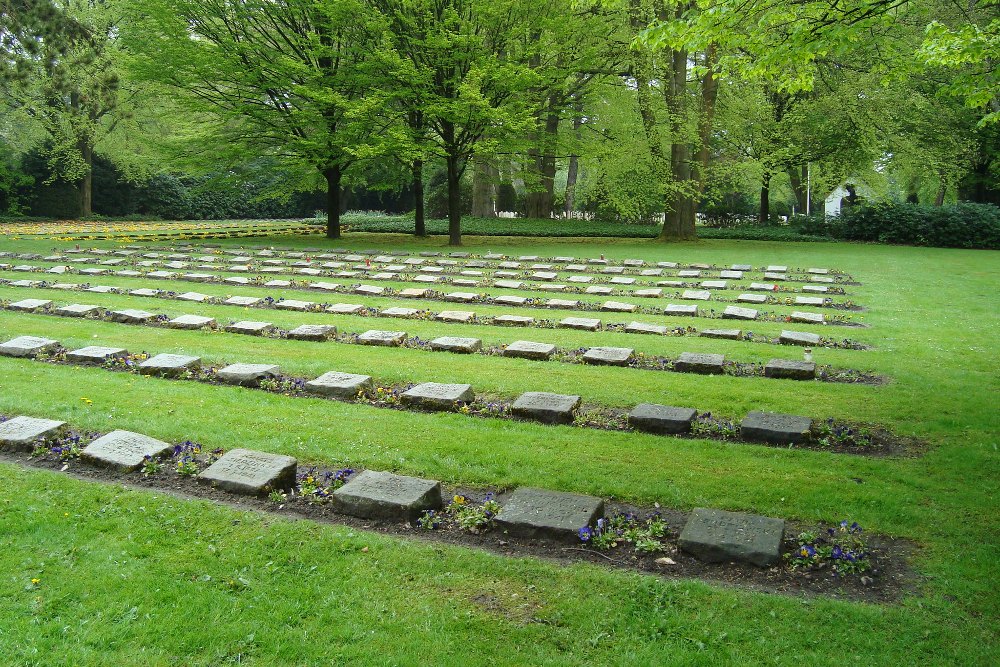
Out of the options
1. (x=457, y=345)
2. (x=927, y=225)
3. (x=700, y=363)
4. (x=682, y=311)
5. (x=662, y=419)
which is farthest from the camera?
(x=927, y=225)

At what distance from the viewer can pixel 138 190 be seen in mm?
34625

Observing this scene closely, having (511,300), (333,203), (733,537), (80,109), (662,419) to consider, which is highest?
(80,109)

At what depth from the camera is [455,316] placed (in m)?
10.7

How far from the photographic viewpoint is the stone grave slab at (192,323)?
979cm

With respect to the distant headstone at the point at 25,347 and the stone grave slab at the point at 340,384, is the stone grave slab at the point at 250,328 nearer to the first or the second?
the distant headstone at the point at 25,347

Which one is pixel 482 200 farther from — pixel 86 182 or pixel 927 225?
pixel 927 225

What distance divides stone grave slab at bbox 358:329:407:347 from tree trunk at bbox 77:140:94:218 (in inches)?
1004

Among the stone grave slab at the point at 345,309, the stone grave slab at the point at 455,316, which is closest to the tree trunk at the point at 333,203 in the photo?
the stone grave slab at the point at 345,309

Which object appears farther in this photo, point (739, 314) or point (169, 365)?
point (739, 314)

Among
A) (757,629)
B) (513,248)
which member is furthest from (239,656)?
(513,248)

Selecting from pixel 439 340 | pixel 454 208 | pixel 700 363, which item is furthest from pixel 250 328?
pixel 454 208

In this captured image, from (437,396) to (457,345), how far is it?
2.15 metres

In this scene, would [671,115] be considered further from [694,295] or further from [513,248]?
[694,295]

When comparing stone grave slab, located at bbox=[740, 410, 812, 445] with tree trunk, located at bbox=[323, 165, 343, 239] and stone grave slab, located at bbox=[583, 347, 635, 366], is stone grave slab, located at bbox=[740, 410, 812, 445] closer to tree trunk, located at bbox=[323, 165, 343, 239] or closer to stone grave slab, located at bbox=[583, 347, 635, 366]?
stone grave slab, located at bbox=[583, 347, 635, 366]
